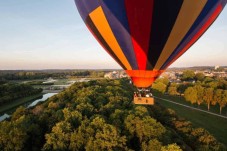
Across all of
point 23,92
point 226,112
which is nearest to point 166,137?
point 226,112

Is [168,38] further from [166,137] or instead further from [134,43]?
[166,137]

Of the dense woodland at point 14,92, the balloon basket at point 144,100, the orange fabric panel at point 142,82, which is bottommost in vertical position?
the dense woodland at point 14,92

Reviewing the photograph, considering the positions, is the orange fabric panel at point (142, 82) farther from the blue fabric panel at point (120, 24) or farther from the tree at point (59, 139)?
the tree at point (59, 139)

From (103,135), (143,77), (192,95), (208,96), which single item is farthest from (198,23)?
(192,95)

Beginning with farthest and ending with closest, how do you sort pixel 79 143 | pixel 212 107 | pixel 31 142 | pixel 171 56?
pixel 212 107 < pixel 31 142 < pixel 79 143 < pixel 171 56

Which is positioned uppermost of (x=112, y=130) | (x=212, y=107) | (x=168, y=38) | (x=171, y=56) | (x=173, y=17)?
(x=173, y=17)

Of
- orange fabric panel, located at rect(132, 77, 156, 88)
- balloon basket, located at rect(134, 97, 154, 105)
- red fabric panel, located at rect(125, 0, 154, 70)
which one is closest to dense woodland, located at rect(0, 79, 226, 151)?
orange fabric panel, located at rect(132, 77, 156, 88)

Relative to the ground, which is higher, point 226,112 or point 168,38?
point 168,38

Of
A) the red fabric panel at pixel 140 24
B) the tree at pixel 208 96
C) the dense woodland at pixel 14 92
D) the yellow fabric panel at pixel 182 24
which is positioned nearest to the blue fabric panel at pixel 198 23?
the yellow fabric panel at pixel 182 24

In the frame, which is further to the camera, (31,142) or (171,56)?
(31,142)
